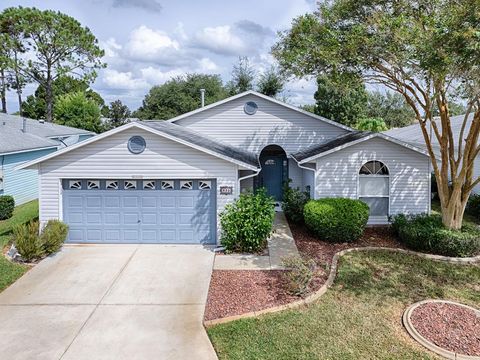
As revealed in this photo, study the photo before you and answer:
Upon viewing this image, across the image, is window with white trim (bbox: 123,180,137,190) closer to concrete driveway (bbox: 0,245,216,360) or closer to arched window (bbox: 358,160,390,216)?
concrete driveway (bbox: 0,245,216,360)

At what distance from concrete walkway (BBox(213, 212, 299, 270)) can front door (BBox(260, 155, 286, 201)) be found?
5202 millimetres

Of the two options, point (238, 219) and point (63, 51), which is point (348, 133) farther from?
point (63, 51)

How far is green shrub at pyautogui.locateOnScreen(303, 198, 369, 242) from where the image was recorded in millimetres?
12398

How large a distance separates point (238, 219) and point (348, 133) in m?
8.54

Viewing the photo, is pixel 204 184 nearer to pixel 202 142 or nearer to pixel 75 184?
pixel 202 142

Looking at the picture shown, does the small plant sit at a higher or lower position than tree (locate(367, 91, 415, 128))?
lower

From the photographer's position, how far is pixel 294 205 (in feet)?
50.2

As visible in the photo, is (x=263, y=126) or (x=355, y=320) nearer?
(x=355, y=320)

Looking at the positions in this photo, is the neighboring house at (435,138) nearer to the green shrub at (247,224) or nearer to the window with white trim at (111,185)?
the green shrub at (247,224)

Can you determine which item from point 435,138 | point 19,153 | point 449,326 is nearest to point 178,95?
point 19,153

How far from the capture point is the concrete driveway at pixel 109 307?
22.0ft

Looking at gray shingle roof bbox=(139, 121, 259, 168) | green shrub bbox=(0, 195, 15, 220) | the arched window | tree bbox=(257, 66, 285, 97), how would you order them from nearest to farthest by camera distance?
gray shingle roof bbox=(139, 121, 259, 168)
the arched window
green shrub bbox=(0, 195, 15, 220)
tree bbox=(257, 66, 285, 97)

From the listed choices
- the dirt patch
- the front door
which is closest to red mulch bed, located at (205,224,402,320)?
the dirt patch

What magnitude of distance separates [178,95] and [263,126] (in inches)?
1294
